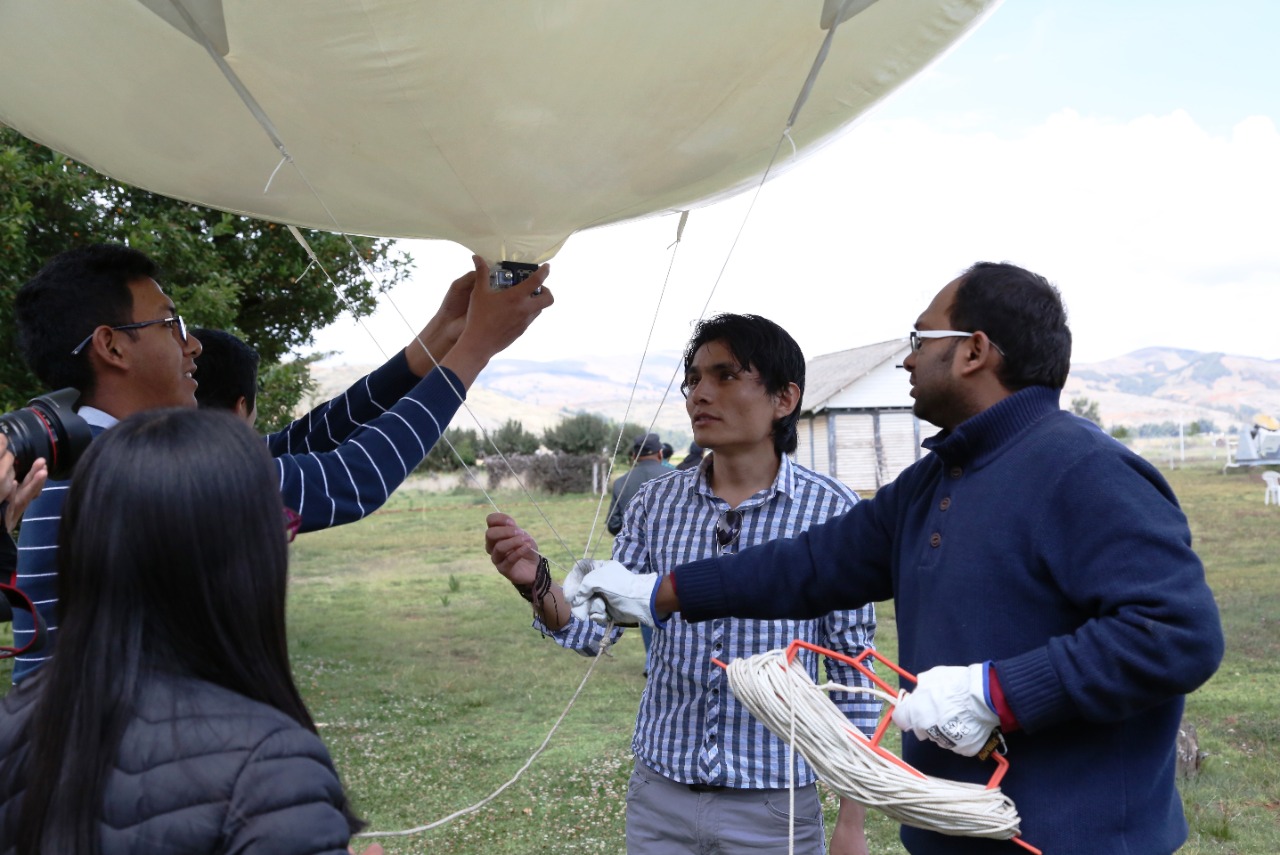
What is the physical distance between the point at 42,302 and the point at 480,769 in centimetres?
481

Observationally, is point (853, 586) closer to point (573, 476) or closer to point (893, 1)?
point (893, 1)

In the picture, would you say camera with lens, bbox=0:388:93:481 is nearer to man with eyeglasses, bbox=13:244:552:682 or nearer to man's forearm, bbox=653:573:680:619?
man with eyeglasses, bbox=13:244:552:682

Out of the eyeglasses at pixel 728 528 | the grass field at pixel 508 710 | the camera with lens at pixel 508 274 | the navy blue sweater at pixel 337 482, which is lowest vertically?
the grass field at pixel 508 710

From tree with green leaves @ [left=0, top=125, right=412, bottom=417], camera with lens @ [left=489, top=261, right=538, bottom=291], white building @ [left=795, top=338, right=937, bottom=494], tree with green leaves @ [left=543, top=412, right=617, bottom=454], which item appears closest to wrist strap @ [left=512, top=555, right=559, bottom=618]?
camera with lens @ [left=489, top=261, right=538, bottom=291]

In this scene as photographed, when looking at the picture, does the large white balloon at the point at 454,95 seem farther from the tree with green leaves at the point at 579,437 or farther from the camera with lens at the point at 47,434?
the tree with green leaves at the point at 579,437

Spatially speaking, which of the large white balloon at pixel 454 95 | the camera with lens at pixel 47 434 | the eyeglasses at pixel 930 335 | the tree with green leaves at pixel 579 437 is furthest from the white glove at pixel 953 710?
the tree with green leaves at pixel 579 437

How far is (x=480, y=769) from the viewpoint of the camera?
6465 millimetres

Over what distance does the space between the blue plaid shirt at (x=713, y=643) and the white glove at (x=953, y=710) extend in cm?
82

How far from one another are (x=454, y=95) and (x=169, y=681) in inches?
54.4

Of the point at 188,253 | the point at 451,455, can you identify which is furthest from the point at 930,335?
the point at 451,455

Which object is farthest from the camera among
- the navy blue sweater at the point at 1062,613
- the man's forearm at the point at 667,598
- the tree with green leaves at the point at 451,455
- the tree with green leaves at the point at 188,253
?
the tree with green leaves at the point at 451,455

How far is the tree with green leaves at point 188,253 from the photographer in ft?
18.9

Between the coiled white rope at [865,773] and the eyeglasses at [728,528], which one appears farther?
the eyeglasses at [728,528]

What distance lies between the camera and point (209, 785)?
116 cm
